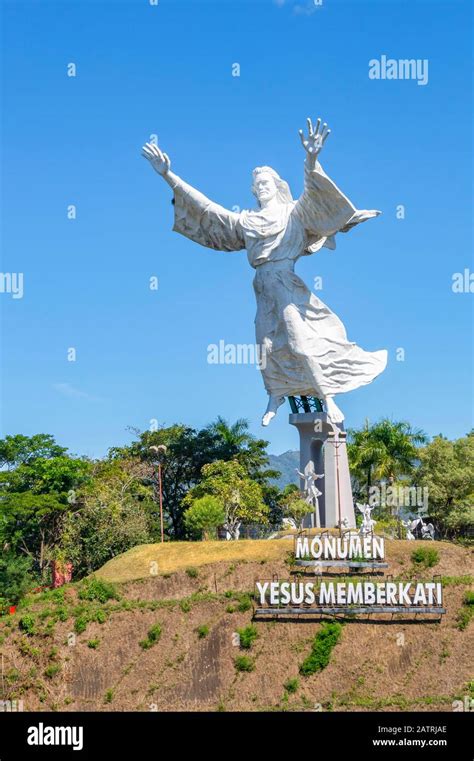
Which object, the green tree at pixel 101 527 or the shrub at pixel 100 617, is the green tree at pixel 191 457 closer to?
the green tree at pixel 101 527

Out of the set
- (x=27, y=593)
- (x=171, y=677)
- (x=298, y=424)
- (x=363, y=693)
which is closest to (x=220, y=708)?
(x=171, y=677)

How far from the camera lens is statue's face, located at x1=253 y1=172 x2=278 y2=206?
156 ft

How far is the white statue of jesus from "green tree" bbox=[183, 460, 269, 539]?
731 cm

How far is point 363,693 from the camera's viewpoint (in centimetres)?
3616

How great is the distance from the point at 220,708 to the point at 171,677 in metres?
2.42

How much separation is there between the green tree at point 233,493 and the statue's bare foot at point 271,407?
6.47m

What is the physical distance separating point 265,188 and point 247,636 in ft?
64.3

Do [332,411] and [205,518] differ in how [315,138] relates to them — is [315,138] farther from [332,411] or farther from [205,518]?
[205,518]

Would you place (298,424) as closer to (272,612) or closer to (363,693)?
(272,612)

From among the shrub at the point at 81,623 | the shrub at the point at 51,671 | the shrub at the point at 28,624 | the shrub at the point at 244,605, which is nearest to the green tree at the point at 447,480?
the shrub at the point at 244,605

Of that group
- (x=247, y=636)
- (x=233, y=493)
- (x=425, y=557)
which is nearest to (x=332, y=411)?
(x=425, y=557)

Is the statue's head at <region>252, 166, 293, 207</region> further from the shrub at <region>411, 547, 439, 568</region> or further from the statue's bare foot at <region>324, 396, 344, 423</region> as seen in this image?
the shrub at <region>411, 547, 439, 568</region>

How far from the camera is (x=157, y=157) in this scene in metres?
46.8

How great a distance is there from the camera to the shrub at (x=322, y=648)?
37188 millimetres
